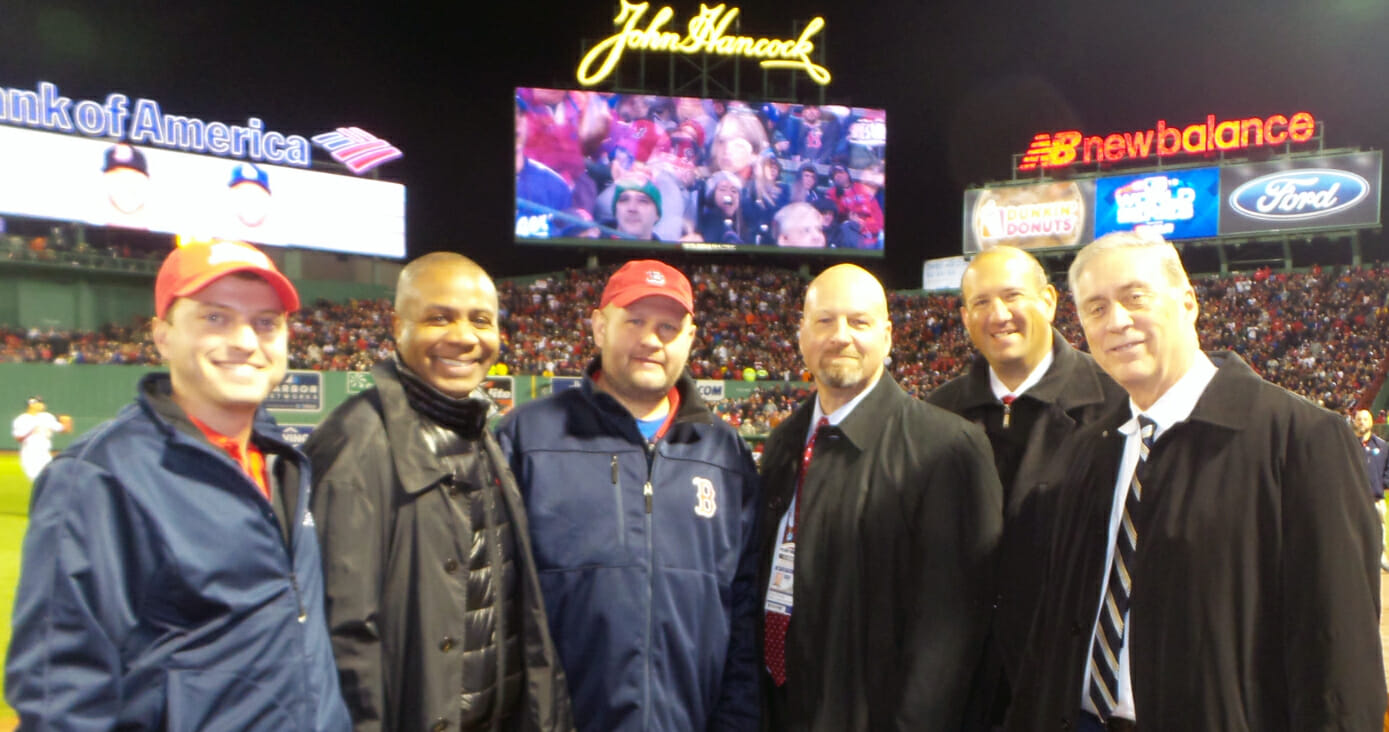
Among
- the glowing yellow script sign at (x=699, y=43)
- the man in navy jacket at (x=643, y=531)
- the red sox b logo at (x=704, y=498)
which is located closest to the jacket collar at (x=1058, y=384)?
the man in navy jacket at (x=643, y=531)

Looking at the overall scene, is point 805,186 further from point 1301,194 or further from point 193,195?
point 193,195

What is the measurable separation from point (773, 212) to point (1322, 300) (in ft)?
Result: 64.6

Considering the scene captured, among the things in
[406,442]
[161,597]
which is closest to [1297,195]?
[406,442]

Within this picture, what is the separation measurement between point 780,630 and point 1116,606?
3.58ft

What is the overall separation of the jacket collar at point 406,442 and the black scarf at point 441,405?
41 millimetres

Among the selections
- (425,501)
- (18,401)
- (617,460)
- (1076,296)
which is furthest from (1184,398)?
(18,401)

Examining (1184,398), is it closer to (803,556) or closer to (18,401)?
(803,556)

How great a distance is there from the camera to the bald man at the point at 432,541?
258 centimetres

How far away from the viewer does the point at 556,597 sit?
120 inches

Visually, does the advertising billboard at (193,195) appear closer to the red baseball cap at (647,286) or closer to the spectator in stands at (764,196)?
the spectator in stands at (764,196)

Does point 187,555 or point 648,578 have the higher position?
point 187,555

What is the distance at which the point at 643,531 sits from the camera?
3051 mm

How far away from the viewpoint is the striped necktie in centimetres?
269

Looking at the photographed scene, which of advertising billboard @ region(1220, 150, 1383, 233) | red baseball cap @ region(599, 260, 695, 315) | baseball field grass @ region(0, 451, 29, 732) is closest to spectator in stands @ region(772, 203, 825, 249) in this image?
advertising billboard @ region(1220, 150, 1383, 233)
